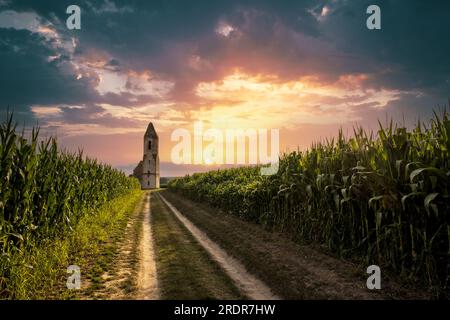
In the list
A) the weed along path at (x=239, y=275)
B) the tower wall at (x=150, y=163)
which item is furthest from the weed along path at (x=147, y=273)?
the tower wall at (x=150, y=163)

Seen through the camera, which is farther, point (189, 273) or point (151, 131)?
point (151, 131)

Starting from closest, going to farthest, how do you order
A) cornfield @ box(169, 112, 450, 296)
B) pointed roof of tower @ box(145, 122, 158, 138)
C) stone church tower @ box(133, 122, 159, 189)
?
cornfield @ box(169, 112, 450, 296)
stone church tower @ box(133, 122, 159, 189)
pointed roof of tower @ box(145, 122, 158, 138)

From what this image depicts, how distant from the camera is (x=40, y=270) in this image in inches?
259

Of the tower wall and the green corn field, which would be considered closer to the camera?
the green corn field

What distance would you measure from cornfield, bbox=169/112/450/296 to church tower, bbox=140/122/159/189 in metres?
88.5

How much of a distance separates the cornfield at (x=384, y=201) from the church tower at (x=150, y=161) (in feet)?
290

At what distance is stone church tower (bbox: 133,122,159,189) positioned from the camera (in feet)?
314

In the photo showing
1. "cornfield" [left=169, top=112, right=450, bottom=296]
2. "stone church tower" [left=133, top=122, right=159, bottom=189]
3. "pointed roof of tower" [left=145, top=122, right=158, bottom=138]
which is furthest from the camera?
"pointed roof of tower" [left=145, top=122, right=158, bottom=138]

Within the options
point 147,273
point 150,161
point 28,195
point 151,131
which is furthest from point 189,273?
point 151,131

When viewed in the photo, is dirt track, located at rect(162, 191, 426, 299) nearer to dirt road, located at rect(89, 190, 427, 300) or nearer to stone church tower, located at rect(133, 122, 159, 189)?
dirt road, located at rect(89, 190, 427, 300)

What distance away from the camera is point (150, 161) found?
97.9m

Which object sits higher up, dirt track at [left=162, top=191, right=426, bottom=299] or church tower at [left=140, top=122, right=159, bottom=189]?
church tower at [left=140, top=122, right=159, bottom=189]

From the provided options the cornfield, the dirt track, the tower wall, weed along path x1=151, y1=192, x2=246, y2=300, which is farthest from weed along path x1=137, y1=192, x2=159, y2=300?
the tower wall

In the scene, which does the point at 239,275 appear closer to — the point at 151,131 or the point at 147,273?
the point at 147,273
